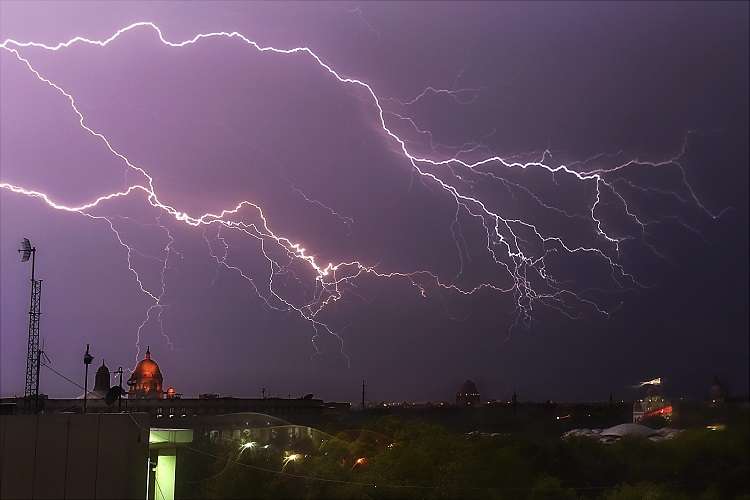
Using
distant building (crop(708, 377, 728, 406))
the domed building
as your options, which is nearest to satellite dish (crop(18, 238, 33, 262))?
distant building (crop(708, 377, 728, 406))

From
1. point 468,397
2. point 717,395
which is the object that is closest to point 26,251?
point 717,395

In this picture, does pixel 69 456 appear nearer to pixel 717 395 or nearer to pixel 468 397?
pixel 717 395

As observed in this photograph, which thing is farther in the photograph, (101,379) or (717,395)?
(101,379)

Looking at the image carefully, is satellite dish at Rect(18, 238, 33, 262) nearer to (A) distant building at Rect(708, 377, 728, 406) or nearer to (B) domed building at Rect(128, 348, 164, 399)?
(A) distant building at Rect(708, 377, 728, 406)

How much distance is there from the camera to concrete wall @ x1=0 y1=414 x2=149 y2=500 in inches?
532

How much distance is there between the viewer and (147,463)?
1449 cm

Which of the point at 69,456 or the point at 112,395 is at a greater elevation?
the point at 112,395

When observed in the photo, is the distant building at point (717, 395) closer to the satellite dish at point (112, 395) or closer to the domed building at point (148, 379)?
the satellite dish at point (112, 395)

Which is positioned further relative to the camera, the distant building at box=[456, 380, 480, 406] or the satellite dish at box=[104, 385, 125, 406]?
the distant building at box=[456, 380, 480, 406]

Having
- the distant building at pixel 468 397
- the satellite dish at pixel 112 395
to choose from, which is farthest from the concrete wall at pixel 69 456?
the distant building at pixel 468 397

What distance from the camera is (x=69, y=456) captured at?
13.7 meters

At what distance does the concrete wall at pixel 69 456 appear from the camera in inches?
532

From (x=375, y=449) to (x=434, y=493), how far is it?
439 inches

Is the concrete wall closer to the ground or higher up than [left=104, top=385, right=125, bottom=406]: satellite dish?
closer to the ground
